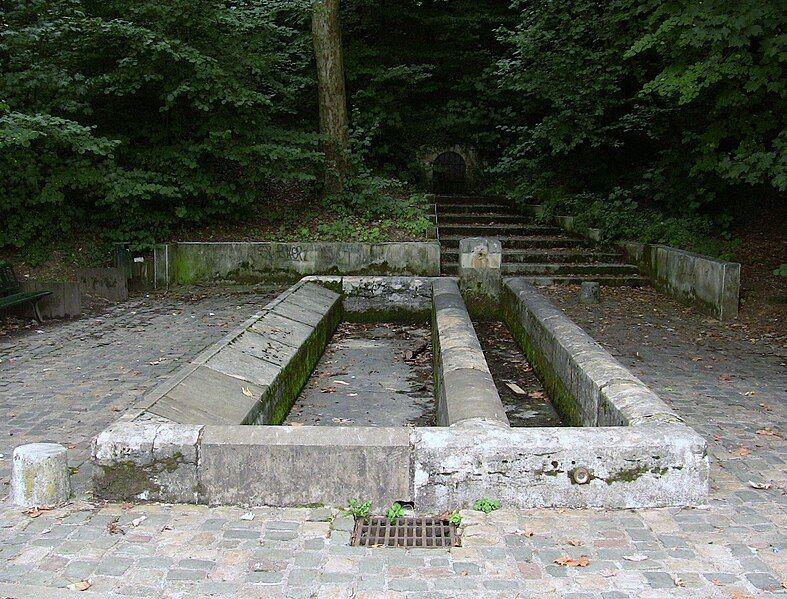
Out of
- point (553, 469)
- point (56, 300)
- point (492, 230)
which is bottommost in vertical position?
point (553, 469)

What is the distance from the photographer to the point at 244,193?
12578mm

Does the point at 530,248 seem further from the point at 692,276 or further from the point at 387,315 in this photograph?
the point at 387,315

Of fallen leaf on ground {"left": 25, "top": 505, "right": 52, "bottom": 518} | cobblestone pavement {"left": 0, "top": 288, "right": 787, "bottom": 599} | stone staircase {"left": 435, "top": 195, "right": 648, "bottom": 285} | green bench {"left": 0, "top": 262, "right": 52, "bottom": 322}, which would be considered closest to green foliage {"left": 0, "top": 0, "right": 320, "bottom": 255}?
green bench {"left": 0, "top": 262, "right": 52, "bottom": 322}

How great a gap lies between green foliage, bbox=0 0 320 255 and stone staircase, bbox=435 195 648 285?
11.0 ft

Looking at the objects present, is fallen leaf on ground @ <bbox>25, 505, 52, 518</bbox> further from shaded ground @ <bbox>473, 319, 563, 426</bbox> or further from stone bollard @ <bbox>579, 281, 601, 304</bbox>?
stone bollard @ <bbox>579, 281, 601, 304</bbox>

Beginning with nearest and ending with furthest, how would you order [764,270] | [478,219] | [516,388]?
1. [516,388]
2. [764,270]
3. [478,219]

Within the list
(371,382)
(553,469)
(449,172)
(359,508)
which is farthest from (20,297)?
(449,172)

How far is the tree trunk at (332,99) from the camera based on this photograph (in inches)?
534

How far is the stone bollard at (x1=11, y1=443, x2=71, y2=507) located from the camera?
3.83m

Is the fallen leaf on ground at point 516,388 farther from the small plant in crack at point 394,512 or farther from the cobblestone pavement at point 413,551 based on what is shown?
the small plant in crack at point 394,512

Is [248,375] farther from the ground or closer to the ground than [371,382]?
farther from the ground

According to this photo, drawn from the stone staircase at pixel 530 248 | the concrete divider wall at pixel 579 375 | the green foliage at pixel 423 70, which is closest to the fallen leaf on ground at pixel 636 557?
the concrete divider wall at pixel 579 375

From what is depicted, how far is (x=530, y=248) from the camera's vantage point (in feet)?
44.7

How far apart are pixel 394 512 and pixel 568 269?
9639 millimetres
